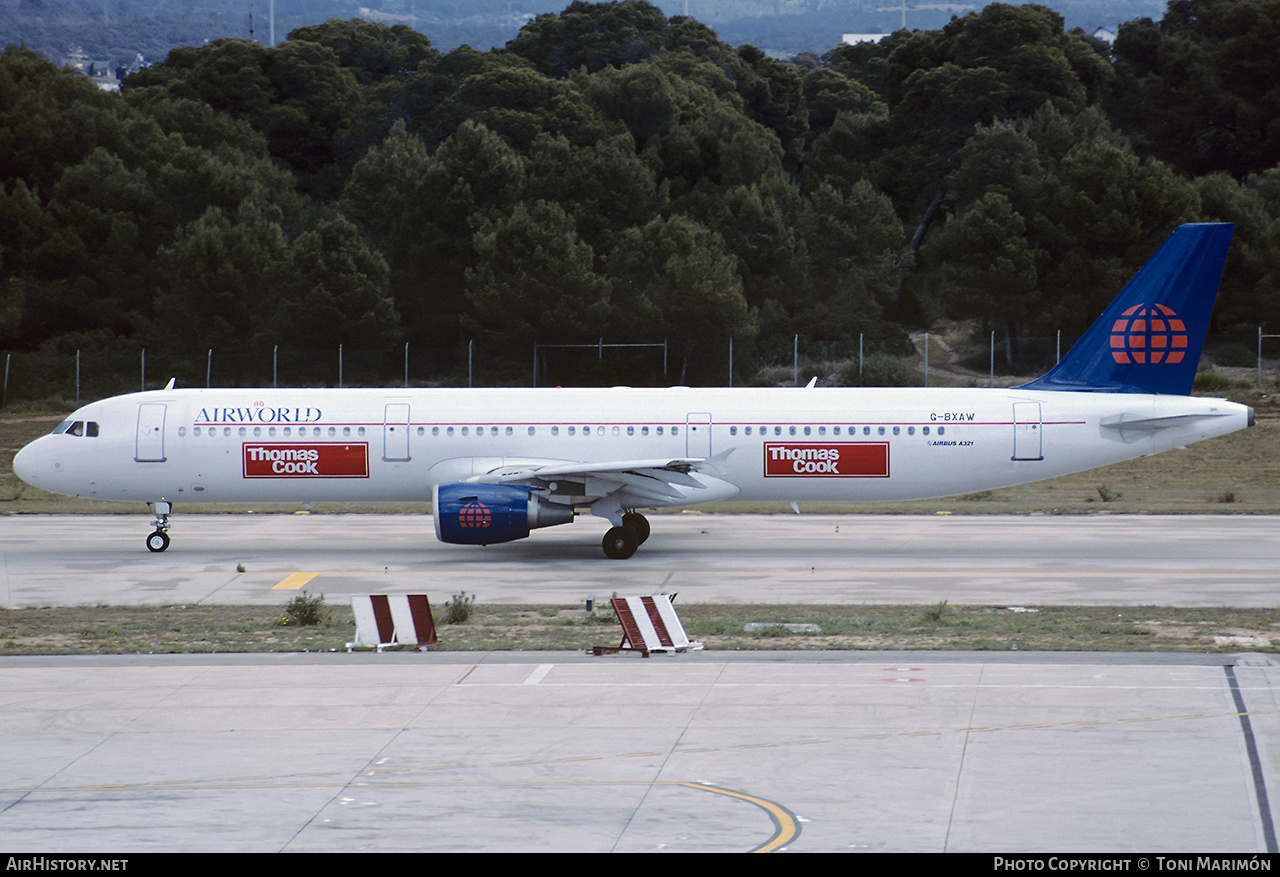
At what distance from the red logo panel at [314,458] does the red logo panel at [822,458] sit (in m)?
9.07

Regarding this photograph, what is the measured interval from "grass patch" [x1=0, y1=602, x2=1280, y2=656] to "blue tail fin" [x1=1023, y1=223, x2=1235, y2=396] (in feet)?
30.5

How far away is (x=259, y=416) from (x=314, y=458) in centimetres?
163

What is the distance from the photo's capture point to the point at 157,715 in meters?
15.4

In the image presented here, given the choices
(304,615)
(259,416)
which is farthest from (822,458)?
(304,615)

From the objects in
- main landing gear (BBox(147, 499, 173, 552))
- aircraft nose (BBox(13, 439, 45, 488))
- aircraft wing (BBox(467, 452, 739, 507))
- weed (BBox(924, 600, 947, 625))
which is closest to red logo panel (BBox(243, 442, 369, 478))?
A: main landing gear (BBox(147, 499, 173, 552))

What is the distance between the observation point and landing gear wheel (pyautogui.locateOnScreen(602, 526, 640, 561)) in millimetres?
29188

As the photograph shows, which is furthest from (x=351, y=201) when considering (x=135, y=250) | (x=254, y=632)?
(x=254, y=632)

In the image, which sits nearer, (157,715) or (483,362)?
(157,715)

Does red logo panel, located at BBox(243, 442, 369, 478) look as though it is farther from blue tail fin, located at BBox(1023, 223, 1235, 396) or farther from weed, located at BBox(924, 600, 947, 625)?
blue tail fin, located at BBox(1023, 223, 1235, 396)

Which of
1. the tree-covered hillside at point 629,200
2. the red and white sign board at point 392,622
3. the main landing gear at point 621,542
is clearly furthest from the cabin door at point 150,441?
the tree-covered hillside at point 629,200

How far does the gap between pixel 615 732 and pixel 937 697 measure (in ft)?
13.3

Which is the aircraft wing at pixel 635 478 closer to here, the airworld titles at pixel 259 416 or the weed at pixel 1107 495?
the airworld titles at pixel 259 416

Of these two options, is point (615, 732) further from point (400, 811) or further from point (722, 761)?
point (400, 811)
